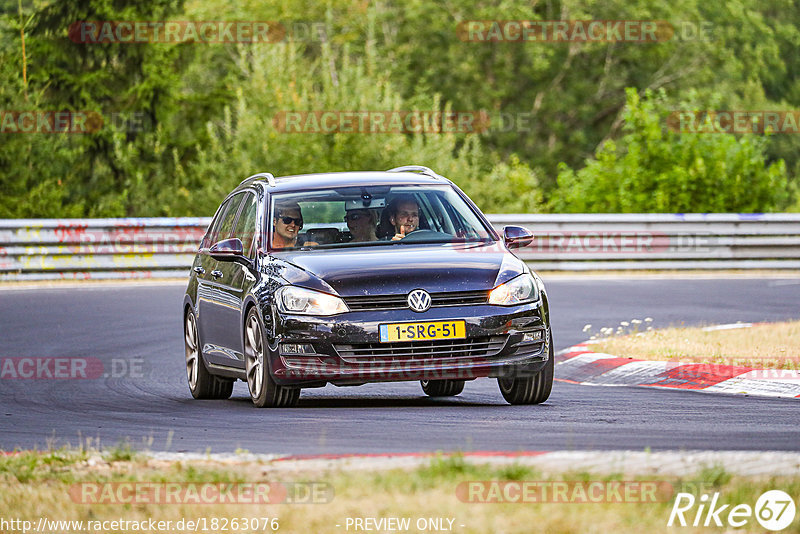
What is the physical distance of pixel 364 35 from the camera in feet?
187

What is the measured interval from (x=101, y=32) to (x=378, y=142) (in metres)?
9.35

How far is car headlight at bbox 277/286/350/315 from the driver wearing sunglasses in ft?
2.79

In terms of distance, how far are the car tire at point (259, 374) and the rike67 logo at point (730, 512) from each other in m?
4.68

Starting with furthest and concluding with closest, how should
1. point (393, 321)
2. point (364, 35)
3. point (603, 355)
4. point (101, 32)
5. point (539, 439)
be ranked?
point (364, 35), point (101, 32), point (603, 355), point (393, 321), point (539, 439)

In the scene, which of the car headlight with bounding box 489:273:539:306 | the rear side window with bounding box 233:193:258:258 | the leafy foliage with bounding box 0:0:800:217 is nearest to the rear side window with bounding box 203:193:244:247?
the rear side window with bounding box 233:193:258:258

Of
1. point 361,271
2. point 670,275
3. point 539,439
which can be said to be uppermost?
point 361,271

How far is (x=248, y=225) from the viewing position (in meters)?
11.3

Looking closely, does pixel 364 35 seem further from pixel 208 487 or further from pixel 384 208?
pixel 208 487

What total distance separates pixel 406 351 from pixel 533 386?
113 centimetres

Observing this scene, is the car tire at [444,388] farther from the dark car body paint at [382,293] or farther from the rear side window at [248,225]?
the rear side window at [248,225]

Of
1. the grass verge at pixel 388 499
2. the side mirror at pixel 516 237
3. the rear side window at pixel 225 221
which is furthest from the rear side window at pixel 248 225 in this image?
the grass verge at pixel 388 499

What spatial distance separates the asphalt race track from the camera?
8047 millimetres

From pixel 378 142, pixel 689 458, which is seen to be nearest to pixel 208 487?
pixel 689 458

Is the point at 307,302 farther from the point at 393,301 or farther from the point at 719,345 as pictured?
the point at 719,345
